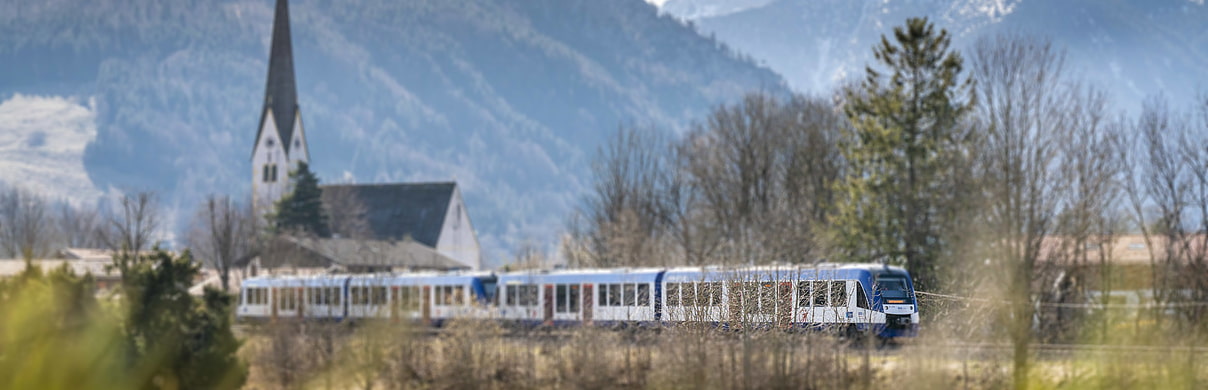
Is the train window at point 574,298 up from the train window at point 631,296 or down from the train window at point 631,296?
down

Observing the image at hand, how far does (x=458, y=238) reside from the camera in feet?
407

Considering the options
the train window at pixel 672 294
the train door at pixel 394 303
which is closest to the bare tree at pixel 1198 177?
the train door at pixel 394 303

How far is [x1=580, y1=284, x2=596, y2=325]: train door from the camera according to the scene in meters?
28.8

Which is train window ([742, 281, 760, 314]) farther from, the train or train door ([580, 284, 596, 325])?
train door ([580, 284, 596, 325])

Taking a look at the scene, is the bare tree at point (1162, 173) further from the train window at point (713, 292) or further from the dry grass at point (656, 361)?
the train window at point (713, 292)

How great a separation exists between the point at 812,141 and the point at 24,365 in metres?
44.6

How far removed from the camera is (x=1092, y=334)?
34.2m

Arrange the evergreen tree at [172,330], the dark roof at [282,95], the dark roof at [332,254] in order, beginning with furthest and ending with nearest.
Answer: the dark roof at [282,95], the dark roof at [332,254], the evergreen tree at [172,330]

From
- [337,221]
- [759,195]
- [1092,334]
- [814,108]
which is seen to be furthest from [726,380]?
[337,221]

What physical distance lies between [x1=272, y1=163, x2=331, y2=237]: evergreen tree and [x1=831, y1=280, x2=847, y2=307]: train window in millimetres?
95552

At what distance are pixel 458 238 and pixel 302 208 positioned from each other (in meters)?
24.2

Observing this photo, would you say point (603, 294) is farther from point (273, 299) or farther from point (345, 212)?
point (345, 212)

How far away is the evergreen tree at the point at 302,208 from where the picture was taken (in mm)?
101188

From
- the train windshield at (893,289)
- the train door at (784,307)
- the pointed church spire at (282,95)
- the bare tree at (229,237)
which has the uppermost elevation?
the pointed church spire at (282,95)
